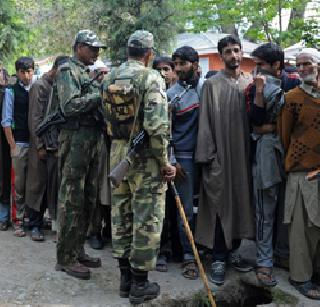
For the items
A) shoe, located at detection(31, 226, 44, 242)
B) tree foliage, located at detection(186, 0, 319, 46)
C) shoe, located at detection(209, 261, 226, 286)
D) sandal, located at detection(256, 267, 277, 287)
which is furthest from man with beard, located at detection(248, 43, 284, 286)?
tree foliage, located at detection(186, 0, 319, 46)

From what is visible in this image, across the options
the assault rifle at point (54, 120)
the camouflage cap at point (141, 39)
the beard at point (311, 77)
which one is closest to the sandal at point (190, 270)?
the assault rifle at point (54, 120)

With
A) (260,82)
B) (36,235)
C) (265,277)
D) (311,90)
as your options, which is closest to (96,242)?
(36,235)

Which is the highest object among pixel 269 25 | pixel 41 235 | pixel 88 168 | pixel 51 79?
pixel 269 25

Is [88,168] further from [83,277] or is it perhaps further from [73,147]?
[83,277]

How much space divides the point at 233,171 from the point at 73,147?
1.49 metres

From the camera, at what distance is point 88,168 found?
4.77 m

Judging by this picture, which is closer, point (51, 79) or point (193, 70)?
point (193, 70)

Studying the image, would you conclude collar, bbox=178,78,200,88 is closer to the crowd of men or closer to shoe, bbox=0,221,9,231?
the crowd of men

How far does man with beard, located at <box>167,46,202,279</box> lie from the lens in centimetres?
487

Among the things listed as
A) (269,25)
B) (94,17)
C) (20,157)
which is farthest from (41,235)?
(94,17)

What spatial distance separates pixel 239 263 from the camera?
5023mm

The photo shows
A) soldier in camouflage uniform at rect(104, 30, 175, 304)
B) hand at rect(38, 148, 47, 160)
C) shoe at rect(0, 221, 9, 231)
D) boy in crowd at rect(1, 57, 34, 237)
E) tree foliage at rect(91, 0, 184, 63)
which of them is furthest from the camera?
tree foliage at rect(91, 0, 184, 63)

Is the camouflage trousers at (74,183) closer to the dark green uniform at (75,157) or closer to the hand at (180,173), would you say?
the dark green uniform at (75,157)

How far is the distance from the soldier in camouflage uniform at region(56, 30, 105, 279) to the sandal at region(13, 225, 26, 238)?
4.48ft
